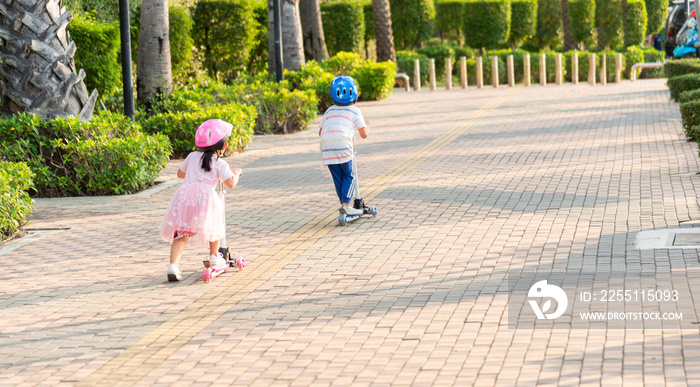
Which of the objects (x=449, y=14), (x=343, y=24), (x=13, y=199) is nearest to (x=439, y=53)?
(x=343, y=24)

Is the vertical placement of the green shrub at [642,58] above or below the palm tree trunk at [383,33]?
below

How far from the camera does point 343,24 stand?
28.2 metres

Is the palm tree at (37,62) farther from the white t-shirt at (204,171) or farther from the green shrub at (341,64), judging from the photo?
the green shrub at (341,64)

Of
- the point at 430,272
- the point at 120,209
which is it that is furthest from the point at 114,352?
the point at 120,209

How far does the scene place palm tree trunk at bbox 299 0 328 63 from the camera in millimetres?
23094

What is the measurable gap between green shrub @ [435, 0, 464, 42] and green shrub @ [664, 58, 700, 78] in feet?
44.0

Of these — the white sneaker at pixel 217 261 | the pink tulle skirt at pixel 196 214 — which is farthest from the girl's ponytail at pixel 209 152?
the white sneaker at pixel 217 261

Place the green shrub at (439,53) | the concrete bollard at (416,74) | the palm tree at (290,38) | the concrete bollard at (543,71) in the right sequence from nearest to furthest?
the palm tree at (290,38)
the concrete bollard at (416,74)
the concrete bollard at (543,71)
the green shrub at (439,53)

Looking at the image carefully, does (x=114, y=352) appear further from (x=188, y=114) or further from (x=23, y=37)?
(x=188, y=114)

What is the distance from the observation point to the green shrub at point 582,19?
31.5m

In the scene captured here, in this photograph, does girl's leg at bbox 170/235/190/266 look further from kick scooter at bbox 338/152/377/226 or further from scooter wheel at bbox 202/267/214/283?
kick scooter at bbox 338/152/377/226

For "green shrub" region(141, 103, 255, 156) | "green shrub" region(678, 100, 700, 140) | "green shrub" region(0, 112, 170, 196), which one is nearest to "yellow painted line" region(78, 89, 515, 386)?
"green shrub" region(0, 112, 170, 196)

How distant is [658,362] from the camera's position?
4.40 metres

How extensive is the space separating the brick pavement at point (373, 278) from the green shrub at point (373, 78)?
1045 centimetres
